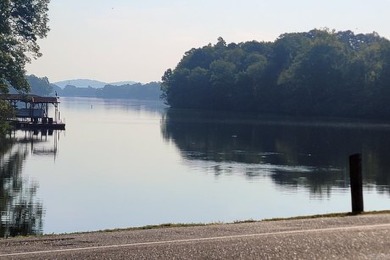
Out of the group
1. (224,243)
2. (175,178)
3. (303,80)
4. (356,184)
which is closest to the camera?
(224,243)

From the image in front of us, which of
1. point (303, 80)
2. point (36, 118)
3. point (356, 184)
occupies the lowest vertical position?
point (356, 184)

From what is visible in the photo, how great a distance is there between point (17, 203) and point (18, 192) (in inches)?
156

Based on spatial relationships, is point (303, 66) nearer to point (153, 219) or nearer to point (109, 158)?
point (109, 158)

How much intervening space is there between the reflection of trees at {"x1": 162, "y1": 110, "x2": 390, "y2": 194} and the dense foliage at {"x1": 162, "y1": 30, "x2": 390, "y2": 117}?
29.1 metres

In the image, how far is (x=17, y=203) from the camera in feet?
108

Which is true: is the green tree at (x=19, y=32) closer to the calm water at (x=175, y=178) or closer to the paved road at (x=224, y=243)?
the calm water at (x=175, y=178)

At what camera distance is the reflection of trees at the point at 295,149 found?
47375 mm

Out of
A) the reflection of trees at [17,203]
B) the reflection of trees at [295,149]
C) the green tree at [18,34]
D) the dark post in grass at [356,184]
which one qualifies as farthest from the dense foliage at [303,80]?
the dark post in grass at [356,184]

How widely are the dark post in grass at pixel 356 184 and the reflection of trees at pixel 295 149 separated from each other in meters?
25.2

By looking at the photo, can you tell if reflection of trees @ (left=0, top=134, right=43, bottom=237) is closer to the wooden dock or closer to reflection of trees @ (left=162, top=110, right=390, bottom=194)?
reflection of trees @ (left=162, top=110, right=390, bottom=194)

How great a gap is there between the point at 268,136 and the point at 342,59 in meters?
60.2

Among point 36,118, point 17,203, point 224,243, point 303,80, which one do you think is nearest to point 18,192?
point 17,203

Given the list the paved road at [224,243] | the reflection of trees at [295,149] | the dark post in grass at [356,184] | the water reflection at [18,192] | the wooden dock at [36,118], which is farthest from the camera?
the wooden dock at [36,118]

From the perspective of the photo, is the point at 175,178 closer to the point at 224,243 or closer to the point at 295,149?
the point at 295,149
